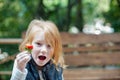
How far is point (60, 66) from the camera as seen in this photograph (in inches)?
85.4

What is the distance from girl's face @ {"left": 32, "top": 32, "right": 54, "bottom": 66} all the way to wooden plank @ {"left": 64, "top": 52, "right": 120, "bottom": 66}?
2704 mm

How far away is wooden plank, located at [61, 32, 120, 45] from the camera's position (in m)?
4.61

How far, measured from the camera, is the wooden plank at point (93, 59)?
4.69 m

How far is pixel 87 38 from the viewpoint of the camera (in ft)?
15.2

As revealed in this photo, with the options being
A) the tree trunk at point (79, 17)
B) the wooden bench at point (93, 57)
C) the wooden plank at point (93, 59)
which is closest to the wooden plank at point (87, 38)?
the wooden bench at point (93, 57)

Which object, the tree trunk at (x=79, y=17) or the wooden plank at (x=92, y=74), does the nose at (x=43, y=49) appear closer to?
the wooden plank at (x=92, y=74)

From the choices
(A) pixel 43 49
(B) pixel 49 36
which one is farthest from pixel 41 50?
(B) pixel 49 36

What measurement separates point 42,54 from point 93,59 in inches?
114

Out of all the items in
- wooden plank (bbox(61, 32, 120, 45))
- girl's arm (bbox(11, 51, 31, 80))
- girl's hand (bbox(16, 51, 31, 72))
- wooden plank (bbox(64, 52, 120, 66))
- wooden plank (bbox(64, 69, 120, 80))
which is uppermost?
girl's hand (bbox(16, 51, 31, 72))

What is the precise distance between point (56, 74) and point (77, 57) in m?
2.58

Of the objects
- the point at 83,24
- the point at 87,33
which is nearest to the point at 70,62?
the point at 87,33

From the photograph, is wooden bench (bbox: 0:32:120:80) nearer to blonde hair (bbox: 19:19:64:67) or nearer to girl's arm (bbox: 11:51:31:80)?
blonde hair (bbox: 19:19:64:67)

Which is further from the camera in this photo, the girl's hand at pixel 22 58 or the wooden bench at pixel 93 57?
the wooden bench at pixel 93 57

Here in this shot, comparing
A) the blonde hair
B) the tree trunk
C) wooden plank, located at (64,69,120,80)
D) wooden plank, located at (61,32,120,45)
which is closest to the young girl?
the blonde hair
